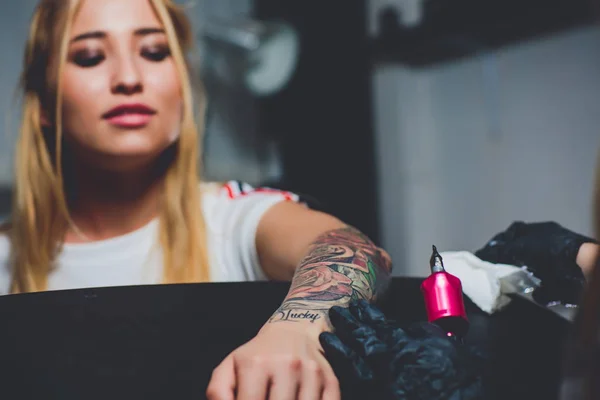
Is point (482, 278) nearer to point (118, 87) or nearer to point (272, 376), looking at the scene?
point (272, 376)

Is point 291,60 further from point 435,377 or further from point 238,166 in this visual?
point 435,377

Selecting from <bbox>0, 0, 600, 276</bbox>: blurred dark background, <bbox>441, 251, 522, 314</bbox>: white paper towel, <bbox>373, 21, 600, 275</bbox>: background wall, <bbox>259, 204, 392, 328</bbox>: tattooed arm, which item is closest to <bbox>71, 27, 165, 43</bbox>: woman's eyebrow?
Result: <bbox>259, 204, 392, 328</bbox>: tattooed arm

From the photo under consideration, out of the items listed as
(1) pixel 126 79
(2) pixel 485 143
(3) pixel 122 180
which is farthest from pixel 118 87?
(2) pixel 485 143

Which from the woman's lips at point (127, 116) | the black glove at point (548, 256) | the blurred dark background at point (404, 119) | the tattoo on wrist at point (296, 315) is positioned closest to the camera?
the tattoo on wrist at point (296, 315)

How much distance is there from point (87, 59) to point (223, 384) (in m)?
0.78

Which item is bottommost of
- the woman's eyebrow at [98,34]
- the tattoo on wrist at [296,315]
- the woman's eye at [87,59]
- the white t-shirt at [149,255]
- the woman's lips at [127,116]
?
the white t-shirt at [149,255]

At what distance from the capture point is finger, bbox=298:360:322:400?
52cm

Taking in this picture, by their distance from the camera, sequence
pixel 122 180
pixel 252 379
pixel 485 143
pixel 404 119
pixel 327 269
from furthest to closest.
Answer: pixel 404 119, pixel 485 143, pixel 122 180, pixel 327 269, pixel 252 379

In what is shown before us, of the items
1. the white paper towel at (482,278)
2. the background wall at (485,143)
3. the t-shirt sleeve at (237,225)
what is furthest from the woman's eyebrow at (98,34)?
the background wall at (485,143)

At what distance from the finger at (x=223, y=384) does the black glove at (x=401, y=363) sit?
95mm

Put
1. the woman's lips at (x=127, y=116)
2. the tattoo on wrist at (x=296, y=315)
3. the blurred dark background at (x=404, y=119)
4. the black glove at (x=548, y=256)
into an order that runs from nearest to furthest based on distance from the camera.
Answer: the tattoo on wrist at (x=296, y=315), the black glove at (x=548, y=256), the woman's lips at (x=127, y=116), the blurred dark background at (x=404, y=119)

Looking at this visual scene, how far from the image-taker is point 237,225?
1.13 metres

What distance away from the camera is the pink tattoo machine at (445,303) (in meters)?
0.66

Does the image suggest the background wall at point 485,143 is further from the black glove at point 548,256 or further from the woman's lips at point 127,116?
the woman's lips at point 127,116
